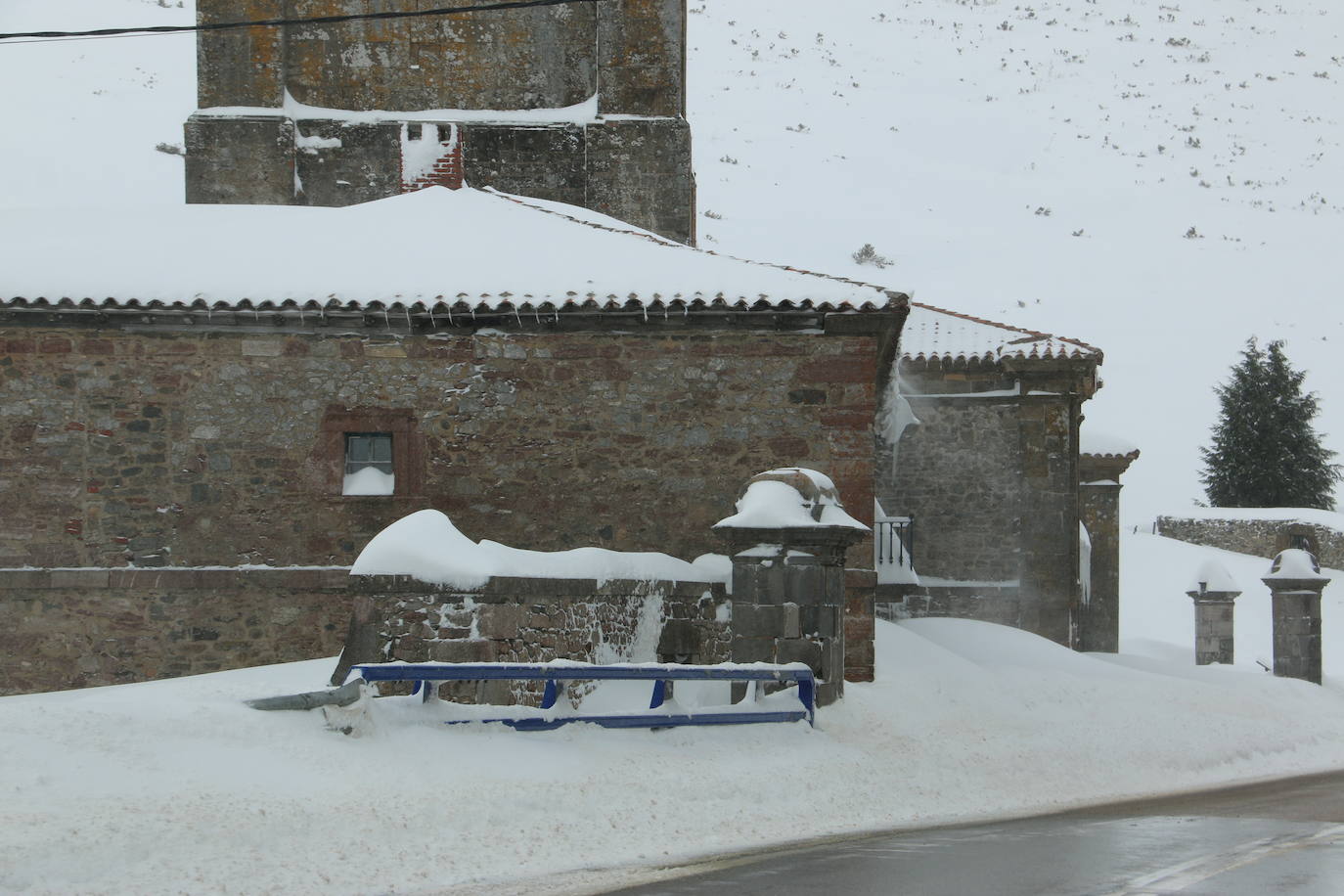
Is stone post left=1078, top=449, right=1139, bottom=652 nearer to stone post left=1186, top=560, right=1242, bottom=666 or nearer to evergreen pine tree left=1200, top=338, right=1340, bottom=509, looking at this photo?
stone post left=1186, top=560, right=1242, bottom=666

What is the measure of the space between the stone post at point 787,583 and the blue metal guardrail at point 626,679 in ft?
→ 0.95

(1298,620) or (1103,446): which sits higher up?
(1103,446)

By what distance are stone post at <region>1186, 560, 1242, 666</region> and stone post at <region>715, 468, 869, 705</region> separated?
16.5 m

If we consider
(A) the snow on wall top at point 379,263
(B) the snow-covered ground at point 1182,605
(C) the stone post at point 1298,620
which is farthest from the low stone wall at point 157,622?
(B) the snow-covered ground at point 1182,605

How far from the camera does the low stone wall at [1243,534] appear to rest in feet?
112

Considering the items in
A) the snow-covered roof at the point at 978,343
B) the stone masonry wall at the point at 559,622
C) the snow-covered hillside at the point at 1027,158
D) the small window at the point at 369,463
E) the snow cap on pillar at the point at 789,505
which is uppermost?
the snow-covered hillside at the point at 1027,158

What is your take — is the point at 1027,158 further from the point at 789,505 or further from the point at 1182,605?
the point at 789,505

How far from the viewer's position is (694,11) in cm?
9631

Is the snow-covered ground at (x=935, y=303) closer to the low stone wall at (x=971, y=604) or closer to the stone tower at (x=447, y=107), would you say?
the low stone wall at (x=971, y=604)

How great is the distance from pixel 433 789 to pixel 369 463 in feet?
21.8

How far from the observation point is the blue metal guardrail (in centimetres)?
770

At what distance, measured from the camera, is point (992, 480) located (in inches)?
778

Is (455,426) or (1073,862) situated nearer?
(1073,862)

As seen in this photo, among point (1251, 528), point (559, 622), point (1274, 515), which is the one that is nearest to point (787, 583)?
point (559, 622)
